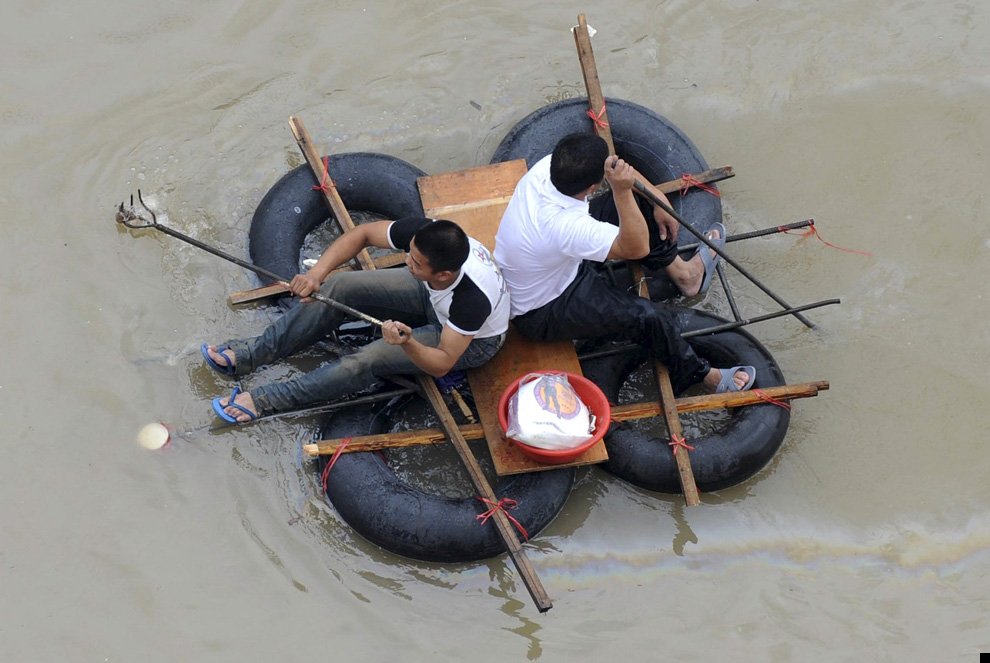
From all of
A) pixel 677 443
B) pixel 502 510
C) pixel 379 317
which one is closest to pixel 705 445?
pixel 677 443

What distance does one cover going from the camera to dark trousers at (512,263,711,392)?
4.41 meters

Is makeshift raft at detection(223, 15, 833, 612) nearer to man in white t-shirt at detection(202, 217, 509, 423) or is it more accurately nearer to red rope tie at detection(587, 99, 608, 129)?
red rope tie at detection(587, 99, 608, 129)

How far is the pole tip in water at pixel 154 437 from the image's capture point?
4.66m

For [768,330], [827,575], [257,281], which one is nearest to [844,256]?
[768,330]

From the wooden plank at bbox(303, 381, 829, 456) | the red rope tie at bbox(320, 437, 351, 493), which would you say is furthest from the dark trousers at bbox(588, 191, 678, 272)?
the red rope tie at bbox(320, 437, 351, 493)

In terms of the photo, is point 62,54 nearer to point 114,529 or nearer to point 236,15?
point 236,15

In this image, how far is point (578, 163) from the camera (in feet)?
13.0

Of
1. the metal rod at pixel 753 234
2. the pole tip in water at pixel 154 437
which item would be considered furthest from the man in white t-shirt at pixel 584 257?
the pole tip in water at pixel 154 437

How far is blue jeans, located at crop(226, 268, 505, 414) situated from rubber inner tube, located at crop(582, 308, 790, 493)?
783mm

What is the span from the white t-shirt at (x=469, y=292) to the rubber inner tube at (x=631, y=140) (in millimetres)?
1331

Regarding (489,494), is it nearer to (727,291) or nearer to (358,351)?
(358,351)

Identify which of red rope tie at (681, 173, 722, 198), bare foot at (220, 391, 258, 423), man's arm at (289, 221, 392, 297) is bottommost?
bare foot at (220, 391, 258, 423)

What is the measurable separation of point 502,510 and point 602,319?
1.07m

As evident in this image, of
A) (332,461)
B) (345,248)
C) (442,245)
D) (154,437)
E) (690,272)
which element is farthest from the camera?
(690,272)
